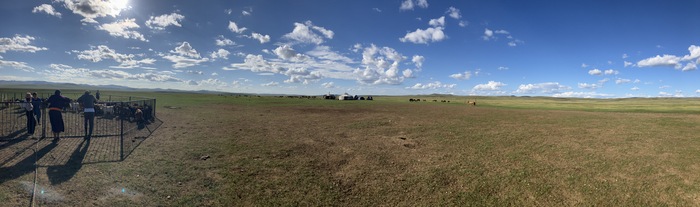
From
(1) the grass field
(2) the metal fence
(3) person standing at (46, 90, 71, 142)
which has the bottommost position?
(1) the grass field

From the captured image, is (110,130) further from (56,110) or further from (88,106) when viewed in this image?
(56,110)

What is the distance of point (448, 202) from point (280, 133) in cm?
1083

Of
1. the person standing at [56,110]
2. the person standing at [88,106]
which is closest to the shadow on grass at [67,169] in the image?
the person standing at [56,110]

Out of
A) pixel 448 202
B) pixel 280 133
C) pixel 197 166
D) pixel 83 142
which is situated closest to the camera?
pixel 448 202

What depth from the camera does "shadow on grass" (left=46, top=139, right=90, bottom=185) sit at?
776 centimetres

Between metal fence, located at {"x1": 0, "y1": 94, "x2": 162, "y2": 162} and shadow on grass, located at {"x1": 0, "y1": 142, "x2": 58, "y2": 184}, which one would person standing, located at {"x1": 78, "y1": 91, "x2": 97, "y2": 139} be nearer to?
metal fence, located at {"x1": 0, "y1": 94, "x2": 162, "y2": 162}

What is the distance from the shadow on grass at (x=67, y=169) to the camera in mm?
7764

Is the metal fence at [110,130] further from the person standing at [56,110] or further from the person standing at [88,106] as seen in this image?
the person standing at [88,106]

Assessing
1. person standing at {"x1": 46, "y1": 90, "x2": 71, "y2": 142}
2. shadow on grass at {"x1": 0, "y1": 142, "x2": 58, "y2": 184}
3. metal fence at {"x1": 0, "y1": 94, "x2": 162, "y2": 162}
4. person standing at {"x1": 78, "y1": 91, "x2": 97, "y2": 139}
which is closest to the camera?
shadow on grass at {"x1": 0, "y1": 142, "x2": 58, "y2": 184}

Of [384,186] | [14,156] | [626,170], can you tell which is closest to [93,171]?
[14,156]

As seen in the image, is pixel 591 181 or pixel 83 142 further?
pixel 83 142

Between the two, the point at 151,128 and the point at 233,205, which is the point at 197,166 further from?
the point at 151,128

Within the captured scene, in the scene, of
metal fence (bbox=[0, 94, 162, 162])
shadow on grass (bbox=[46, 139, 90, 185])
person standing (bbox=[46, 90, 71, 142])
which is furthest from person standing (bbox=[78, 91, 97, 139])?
shadow on grass (bbox=[46, 139, 90, 185])

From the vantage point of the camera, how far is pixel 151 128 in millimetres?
17078
